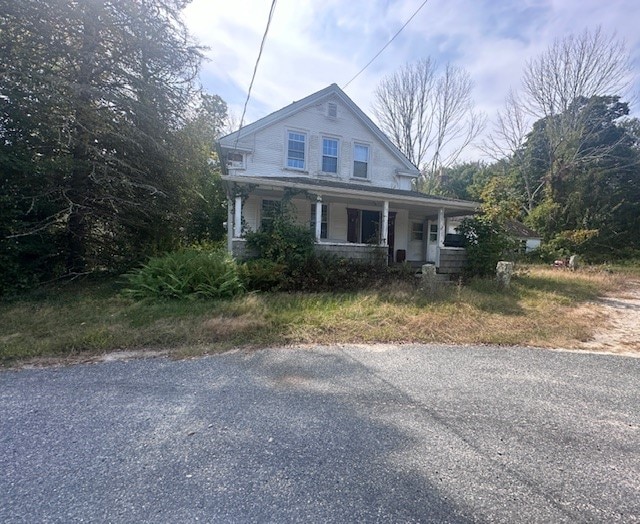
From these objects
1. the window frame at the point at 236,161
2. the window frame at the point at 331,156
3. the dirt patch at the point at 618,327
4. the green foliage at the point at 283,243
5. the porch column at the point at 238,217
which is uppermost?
the window frame at the point at 331,156

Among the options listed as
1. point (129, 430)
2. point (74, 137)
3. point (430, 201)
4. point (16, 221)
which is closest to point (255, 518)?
point (129, 430)

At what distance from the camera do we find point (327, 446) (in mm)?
2305

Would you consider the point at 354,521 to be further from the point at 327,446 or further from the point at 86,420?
the point at 86,420

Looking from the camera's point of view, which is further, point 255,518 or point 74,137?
point 74,137

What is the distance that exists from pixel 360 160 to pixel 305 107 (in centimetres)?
320

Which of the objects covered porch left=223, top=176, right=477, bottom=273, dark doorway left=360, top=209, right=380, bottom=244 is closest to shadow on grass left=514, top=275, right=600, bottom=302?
covered porch left=223, top=176, right=477, bottom=273

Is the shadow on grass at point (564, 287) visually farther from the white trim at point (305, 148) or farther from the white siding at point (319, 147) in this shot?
the white trim at point (305, 148)

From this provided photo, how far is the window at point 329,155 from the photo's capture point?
1315 centimetres

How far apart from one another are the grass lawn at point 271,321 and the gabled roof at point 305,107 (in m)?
6.82

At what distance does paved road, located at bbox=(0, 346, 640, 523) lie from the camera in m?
1.77

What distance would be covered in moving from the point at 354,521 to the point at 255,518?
0.53m

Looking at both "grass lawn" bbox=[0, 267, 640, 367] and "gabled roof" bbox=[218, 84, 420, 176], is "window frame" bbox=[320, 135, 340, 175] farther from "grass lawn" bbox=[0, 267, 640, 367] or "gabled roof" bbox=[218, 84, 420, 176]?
"grass lawn" bbox=[0, 267, 640, 367]

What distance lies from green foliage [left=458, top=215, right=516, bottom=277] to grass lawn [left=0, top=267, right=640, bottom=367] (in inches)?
112

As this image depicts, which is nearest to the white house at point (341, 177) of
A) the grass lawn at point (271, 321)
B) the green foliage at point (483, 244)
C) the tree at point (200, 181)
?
the green foliage at point (483, 244)
